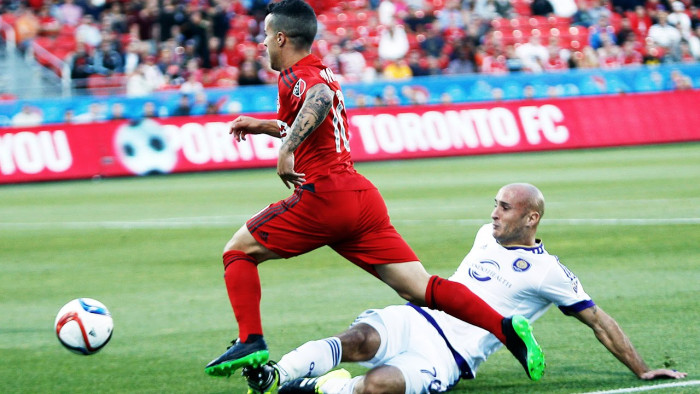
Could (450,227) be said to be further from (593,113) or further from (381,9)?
(381,9)

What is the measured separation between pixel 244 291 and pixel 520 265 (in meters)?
1.61

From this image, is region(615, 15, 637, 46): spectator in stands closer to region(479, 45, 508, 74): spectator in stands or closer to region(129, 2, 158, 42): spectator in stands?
region(479, 45, 508, 74): spectator in stands

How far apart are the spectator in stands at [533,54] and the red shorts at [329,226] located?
2582 cm

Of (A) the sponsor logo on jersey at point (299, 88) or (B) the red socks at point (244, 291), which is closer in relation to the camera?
(B) the red socks at point (244, 291)

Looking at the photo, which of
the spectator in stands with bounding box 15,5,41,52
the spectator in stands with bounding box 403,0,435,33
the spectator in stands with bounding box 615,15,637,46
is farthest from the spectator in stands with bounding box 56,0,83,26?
the spectator in stands with bounding box 615,15,637,46

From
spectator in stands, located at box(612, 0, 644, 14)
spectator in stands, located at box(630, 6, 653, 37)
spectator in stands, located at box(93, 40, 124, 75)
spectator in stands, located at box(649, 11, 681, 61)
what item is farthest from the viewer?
spectator in stands, located at box(612, 0, 644, 14)

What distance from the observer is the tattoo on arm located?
18.6ft

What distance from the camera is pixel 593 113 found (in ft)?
88.7

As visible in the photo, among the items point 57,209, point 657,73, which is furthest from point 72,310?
point 657,73

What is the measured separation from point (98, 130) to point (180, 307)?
50.4 ft

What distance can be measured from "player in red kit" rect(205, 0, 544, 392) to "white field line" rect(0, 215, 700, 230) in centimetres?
796

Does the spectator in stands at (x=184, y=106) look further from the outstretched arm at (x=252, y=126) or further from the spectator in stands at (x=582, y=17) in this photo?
the outstretched arm at (x=252, y=126)

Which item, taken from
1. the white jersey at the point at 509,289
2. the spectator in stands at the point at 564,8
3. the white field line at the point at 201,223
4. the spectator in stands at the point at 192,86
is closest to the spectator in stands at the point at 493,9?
the spectator in stands at the point at 564,8

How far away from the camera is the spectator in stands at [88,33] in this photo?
95.0 ft
